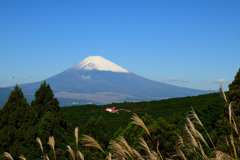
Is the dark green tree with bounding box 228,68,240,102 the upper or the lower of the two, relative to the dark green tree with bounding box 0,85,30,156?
upper

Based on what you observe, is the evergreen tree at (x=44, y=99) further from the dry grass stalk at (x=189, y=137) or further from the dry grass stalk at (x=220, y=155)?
the dry grass stalk at (x=220, y=155)

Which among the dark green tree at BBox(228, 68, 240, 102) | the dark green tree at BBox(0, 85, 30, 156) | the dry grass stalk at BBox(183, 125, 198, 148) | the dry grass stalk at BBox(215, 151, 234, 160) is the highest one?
the dark green tree at BBox(228, 68, 240, 102)

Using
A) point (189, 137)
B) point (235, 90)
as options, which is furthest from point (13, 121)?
point (235, 90)

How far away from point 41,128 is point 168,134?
33.2ft

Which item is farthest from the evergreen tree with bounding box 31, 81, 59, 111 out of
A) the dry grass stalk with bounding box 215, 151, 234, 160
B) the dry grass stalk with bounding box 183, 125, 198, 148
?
the dry grass stalk with bounding box 215, 151, 234, 160

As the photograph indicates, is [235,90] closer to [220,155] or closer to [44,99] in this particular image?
[44,99]

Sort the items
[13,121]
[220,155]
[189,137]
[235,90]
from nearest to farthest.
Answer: [220,155]
[189,137]
[13,121]
[235,90]

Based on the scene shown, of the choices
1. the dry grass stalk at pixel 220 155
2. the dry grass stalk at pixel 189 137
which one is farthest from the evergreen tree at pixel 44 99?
the dry grass stalk at pixel 220 155

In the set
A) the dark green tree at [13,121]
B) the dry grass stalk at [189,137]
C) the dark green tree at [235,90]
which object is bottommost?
the dark green tree at [13,121]

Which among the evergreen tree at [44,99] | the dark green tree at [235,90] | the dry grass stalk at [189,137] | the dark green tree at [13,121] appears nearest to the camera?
the dry grass stalk at [189,137]

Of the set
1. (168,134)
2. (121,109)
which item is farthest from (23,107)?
(121,109)

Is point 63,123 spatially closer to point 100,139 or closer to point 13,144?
point 100,139

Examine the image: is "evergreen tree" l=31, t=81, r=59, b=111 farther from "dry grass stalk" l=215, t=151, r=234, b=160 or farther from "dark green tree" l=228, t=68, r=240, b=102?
"dry grass stalk" l=215, t=151, r=234, b=160

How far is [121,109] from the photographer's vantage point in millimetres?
78812
